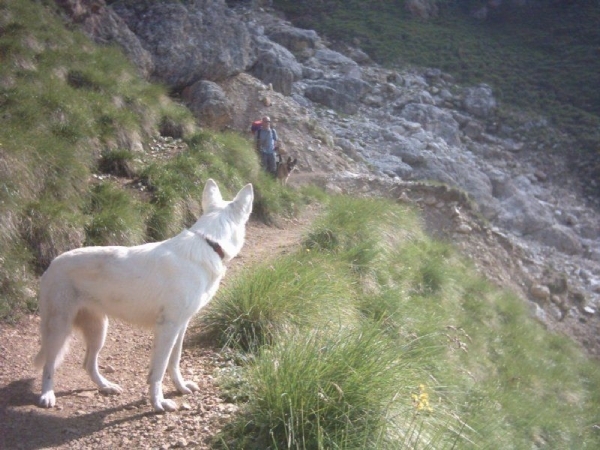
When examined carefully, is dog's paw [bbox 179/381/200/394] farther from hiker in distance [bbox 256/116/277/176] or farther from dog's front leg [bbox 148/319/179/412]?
hiker in distance [bbox 256/116/277/176]

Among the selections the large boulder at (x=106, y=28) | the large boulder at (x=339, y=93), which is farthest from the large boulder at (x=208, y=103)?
the large boulder at (x=339, y=93)

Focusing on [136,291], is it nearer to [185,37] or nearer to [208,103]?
[208,103]

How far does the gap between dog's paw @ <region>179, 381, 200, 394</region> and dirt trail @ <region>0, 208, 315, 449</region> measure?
46mm

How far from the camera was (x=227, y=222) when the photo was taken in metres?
4.57

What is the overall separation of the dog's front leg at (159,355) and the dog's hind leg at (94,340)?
20.9 inches

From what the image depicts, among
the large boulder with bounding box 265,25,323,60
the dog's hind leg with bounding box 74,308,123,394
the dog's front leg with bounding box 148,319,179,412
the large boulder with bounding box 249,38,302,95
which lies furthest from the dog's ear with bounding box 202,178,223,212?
the large boulder with bounding box 265,25,323,60

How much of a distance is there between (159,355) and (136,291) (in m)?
0.49

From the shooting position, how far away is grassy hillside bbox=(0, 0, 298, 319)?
256 inches

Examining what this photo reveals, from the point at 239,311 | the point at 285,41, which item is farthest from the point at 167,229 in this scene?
the point at 285,41

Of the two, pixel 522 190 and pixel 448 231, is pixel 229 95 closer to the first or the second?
pixel 448 231

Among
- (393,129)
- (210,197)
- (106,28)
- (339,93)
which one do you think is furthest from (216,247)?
(339,93)

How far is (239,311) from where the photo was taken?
5.71 meters

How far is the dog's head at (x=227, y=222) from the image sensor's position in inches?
176

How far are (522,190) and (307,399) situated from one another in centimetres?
2094
